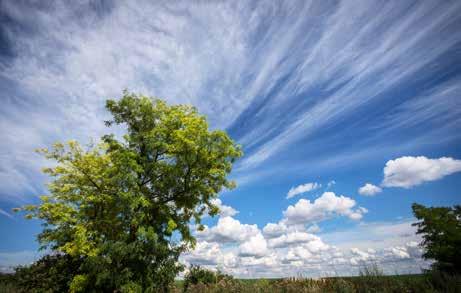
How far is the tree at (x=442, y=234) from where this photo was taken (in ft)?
104

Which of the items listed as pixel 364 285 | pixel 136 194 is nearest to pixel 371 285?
pixel 364 285

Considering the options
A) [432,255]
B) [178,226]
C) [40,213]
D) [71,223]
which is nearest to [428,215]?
[432,255]

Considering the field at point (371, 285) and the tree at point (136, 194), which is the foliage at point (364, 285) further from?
the tree at point (136, 194)

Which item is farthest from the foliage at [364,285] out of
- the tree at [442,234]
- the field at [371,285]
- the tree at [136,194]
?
the tree at [442,234]

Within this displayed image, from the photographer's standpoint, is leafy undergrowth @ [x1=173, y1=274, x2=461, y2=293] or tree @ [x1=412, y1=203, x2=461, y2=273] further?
tree @ [x1=412, y1=203, x2=461, y2=273]

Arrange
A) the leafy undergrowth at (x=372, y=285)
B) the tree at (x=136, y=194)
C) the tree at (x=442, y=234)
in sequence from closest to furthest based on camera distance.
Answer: the leafy undergrowth at (x=372, y=285) < the tree at (x=136, y=194) < the tree at (x=442, y=234)

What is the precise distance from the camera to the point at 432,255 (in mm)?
33469

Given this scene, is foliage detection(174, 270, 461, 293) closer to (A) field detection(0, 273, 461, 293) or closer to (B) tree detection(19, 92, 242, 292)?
(A) field detection(0, 273, 461, 293)

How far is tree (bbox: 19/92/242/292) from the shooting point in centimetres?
1662

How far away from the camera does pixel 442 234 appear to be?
34156 millimetres

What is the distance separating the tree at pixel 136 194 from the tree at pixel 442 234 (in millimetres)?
29572

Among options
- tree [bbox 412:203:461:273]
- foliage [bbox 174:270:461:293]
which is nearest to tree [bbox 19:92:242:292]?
foliage [bbox 174:270:461:293]

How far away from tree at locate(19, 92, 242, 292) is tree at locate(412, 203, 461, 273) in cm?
2957

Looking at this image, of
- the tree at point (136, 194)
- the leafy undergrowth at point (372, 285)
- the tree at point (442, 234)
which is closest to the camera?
the leafy undergrowth at point (372, 285)
